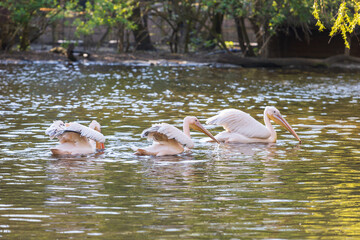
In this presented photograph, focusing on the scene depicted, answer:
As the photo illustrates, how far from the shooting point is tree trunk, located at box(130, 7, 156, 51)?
35562 millimetres

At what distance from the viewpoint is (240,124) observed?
38.1 ft

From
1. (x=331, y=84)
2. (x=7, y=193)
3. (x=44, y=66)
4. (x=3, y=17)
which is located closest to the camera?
(x=7, y=193)

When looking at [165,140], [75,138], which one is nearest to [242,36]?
[165,140]

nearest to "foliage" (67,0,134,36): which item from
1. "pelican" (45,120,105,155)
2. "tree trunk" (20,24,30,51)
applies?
"tree trunk" (20,24,30,51)

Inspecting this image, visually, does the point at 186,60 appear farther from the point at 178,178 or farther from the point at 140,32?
the point at 178,178

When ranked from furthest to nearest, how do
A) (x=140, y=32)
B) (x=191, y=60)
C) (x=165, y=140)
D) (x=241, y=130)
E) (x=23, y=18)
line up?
(x=140, y=32) < (x=191, y=60) < (x=23, y=18) < (x=241, y=130) < (x=165, y=140)

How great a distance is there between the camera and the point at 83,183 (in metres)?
8.19

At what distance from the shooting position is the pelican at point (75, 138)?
9.63 metres

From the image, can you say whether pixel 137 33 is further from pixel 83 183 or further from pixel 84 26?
pixel 83 183

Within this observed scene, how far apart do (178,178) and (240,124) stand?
3266 millimetres

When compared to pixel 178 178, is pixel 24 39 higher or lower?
higher

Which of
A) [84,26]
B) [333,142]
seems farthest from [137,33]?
[333,142]

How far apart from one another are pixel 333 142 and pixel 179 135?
2823mm

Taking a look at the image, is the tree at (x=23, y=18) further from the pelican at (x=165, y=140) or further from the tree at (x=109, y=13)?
the pelican at (x=165, y=140)
